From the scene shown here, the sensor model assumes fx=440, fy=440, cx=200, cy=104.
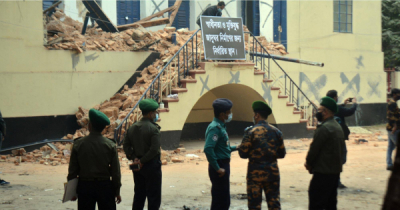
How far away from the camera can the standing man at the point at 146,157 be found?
500 cm

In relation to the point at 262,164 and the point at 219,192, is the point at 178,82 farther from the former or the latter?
the point at 262,164

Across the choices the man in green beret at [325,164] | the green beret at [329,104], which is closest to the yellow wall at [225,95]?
the green beret at [329,104]

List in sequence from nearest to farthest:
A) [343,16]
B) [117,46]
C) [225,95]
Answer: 1. [117,46]
2. [225,95]
3. [343,16]

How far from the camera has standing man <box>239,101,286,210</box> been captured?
4461 mm

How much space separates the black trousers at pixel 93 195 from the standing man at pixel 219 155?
1.15 metres

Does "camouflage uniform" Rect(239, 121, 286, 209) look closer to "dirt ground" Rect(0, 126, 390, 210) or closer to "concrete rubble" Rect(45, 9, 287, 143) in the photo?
"dirt ground" Rect(0, 126, 390, 210)

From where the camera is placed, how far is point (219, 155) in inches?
189

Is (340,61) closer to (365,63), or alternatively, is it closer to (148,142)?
(365,63)

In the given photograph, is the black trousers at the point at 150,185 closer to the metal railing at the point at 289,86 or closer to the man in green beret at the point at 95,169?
the man in green beret at the point at 95,169

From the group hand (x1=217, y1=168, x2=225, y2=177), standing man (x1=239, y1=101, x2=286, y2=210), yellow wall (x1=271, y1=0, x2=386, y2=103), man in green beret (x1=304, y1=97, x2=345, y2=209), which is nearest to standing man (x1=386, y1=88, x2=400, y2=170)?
man in green beret (x1=304, y1=97, x2=345, y2=209)

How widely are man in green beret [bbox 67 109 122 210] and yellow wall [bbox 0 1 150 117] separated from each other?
8308mm

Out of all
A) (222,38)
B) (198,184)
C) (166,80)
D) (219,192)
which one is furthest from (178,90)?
(219,192)

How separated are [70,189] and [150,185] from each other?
1146 mm

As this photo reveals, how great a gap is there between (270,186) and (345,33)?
15073 mm
